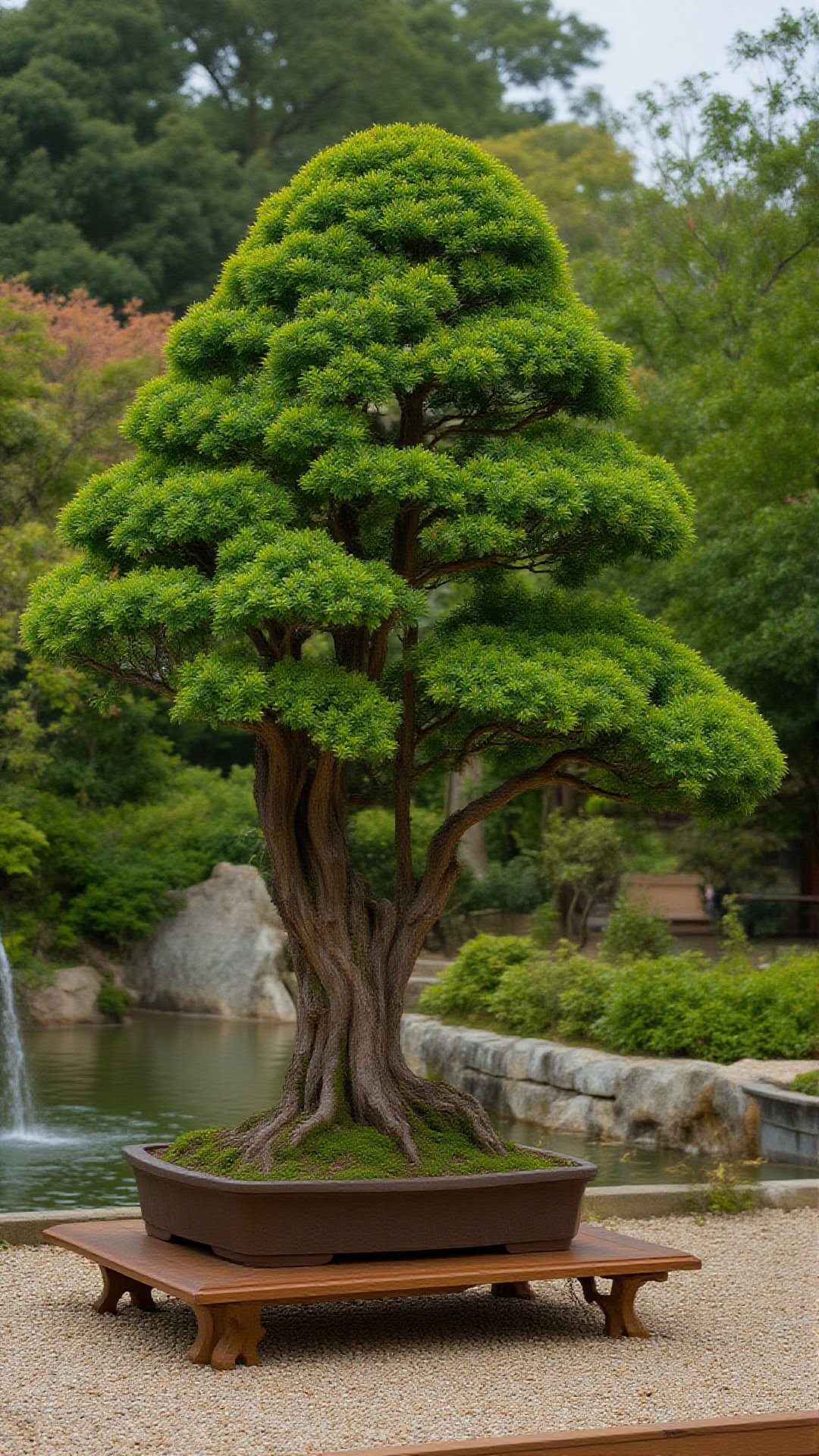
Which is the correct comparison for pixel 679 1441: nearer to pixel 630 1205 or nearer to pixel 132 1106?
pixel 630 1205

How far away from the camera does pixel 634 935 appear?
41.8ft

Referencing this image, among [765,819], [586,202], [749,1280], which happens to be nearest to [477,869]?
[765,819]

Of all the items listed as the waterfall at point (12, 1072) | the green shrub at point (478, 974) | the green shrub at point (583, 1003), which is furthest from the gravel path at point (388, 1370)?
the green shrub at point (478, 974)

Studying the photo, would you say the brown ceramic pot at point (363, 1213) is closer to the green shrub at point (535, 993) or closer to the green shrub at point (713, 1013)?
the green shrub at point (713, 1013)

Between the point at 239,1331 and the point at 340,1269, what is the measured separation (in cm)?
35

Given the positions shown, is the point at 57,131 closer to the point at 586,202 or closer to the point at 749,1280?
the point at 586,202

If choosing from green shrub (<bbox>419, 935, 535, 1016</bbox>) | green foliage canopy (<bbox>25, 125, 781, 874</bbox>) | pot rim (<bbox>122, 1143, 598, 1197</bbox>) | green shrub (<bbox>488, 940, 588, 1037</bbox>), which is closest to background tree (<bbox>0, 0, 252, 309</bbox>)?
green shrub (<bbox>419, 935, 535, 1016</bbox>)

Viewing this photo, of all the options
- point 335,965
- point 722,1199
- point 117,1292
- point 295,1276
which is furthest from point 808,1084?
point 295,1276

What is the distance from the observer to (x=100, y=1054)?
46.6 ft

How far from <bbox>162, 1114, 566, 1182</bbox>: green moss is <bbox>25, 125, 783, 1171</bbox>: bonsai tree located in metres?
0.04

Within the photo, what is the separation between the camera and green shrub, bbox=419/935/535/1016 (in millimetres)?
12477

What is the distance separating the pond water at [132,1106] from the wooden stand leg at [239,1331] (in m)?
3.45

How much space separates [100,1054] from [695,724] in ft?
34.8

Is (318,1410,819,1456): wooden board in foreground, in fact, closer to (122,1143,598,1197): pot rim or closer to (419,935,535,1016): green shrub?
(122,1143,598,1197): pot rim
